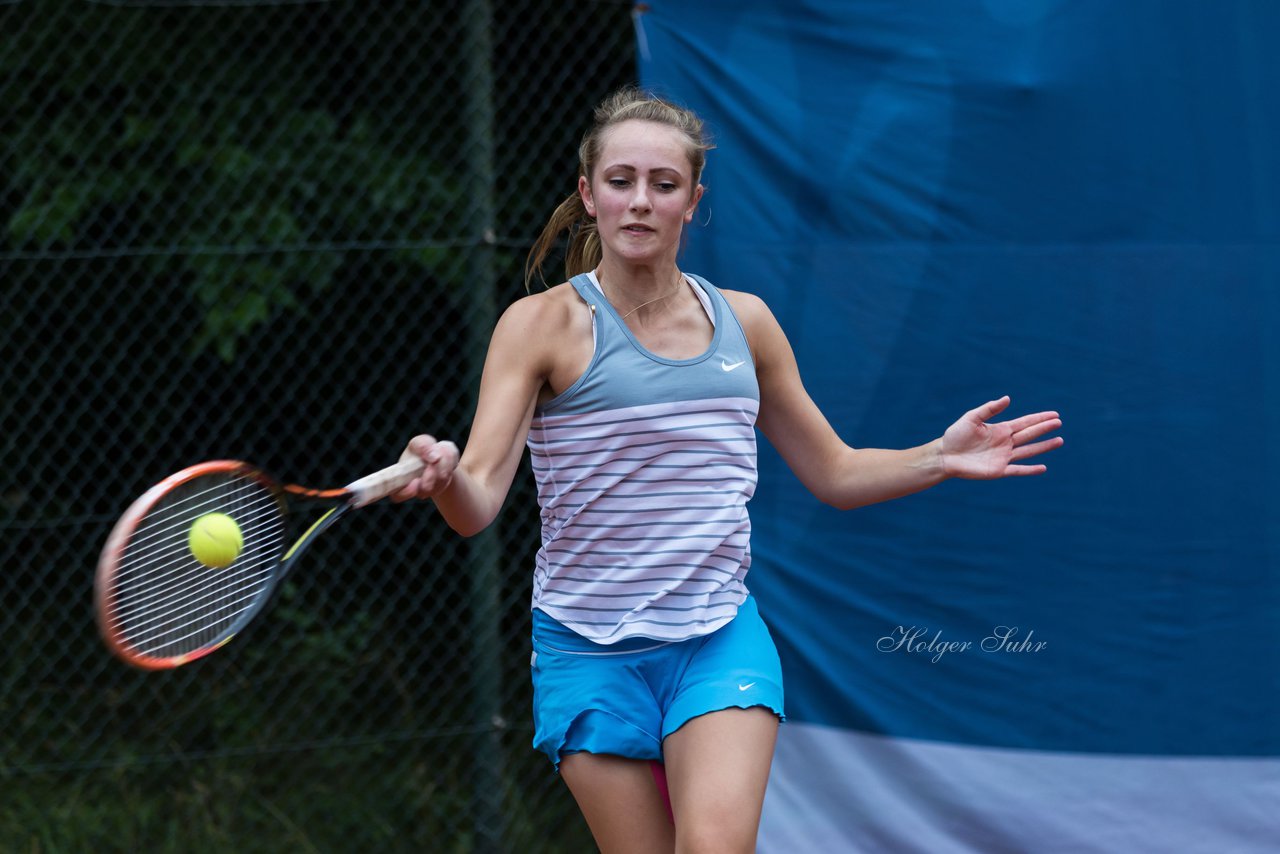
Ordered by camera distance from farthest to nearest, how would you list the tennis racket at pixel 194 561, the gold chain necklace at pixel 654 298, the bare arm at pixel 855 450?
the bare arm at pixel 855 450, the gold chain necklace at pixel 654 298, the tennis racket at pixel 194 561

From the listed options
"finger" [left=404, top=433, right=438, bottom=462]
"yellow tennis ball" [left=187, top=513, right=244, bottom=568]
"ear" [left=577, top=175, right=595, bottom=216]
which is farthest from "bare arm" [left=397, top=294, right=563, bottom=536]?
"yellow tennis ball" [left=187, top=513, right=244, bottom=568]

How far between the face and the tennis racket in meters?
0.64

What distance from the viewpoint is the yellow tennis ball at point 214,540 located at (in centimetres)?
237

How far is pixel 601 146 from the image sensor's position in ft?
9.13

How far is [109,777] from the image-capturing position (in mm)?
4520

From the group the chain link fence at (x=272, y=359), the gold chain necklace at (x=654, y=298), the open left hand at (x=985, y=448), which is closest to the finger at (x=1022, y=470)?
the open left hand at (x=985, y=448)

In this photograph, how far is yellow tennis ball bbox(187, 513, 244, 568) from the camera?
2.37 m

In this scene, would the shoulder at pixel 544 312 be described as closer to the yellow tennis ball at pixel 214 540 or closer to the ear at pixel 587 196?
the ear at pixel 587 196

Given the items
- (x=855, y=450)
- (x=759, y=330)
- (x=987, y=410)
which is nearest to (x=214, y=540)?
(x=759, y=330)

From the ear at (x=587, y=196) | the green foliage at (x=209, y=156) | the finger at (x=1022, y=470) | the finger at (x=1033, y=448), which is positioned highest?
the green foliage at (x=209, y=156)

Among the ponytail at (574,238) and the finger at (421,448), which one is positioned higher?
the ponytail at (574,238)

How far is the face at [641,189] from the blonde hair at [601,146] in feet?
0.14

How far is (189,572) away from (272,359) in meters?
2.57

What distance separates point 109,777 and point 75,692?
0.97 ft
